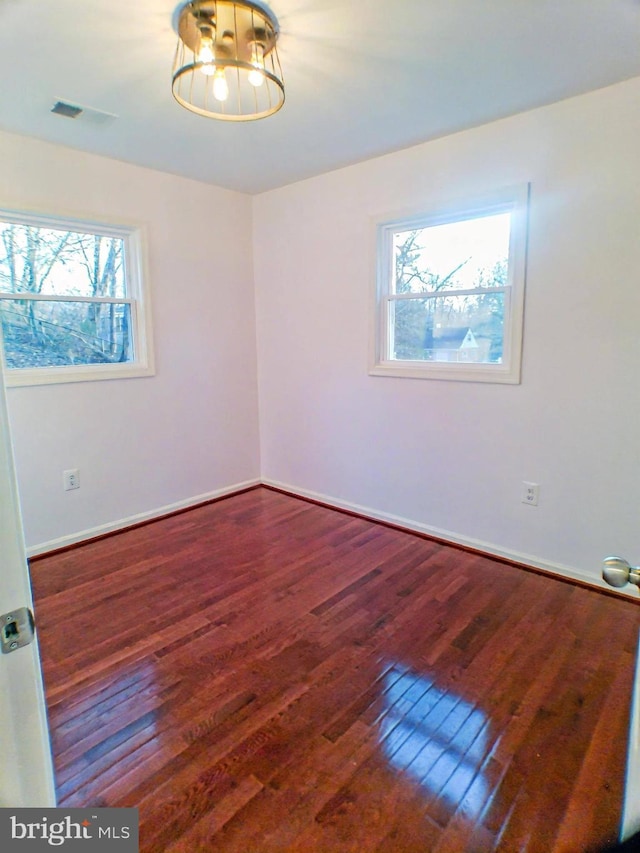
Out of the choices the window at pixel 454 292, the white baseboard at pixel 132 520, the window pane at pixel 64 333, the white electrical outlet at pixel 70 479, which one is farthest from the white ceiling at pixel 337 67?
the white baseboard at pixel 132 520

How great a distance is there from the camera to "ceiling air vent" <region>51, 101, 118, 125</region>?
7.79ft

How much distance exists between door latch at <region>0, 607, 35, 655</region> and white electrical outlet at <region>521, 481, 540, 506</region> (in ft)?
8.83

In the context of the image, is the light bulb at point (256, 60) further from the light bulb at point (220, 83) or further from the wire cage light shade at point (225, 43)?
the light bulb at point (220, 83)

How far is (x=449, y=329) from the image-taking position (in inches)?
121

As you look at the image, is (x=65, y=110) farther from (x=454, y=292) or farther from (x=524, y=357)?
(x=524, y=357)

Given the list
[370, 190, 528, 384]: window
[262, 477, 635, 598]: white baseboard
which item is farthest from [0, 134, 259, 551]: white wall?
[370, 190, 528, 384]: window

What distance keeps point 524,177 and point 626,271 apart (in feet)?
2.53

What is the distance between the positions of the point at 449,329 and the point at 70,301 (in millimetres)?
2525

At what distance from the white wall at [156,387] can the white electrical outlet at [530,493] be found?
2.43 metres

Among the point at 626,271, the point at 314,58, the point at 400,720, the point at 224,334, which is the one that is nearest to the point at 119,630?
the point at 400,720

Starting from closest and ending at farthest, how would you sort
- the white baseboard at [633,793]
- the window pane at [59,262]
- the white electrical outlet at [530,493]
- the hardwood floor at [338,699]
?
the white baseboard at [633,793], the hardwood floor at [338,699], the white electrical outlet at [530,493], the window pane at [59,262]

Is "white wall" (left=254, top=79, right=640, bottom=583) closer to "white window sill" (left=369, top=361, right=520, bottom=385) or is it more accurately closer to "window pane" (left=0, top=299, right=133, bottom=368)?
"white window sill" (left=369, top=361, right=520, bottom=385)

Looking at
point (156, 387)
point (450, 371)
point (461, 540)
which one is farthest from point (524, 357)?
point (156, 387)

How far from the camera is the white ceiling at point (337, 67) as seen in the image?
174 cm
